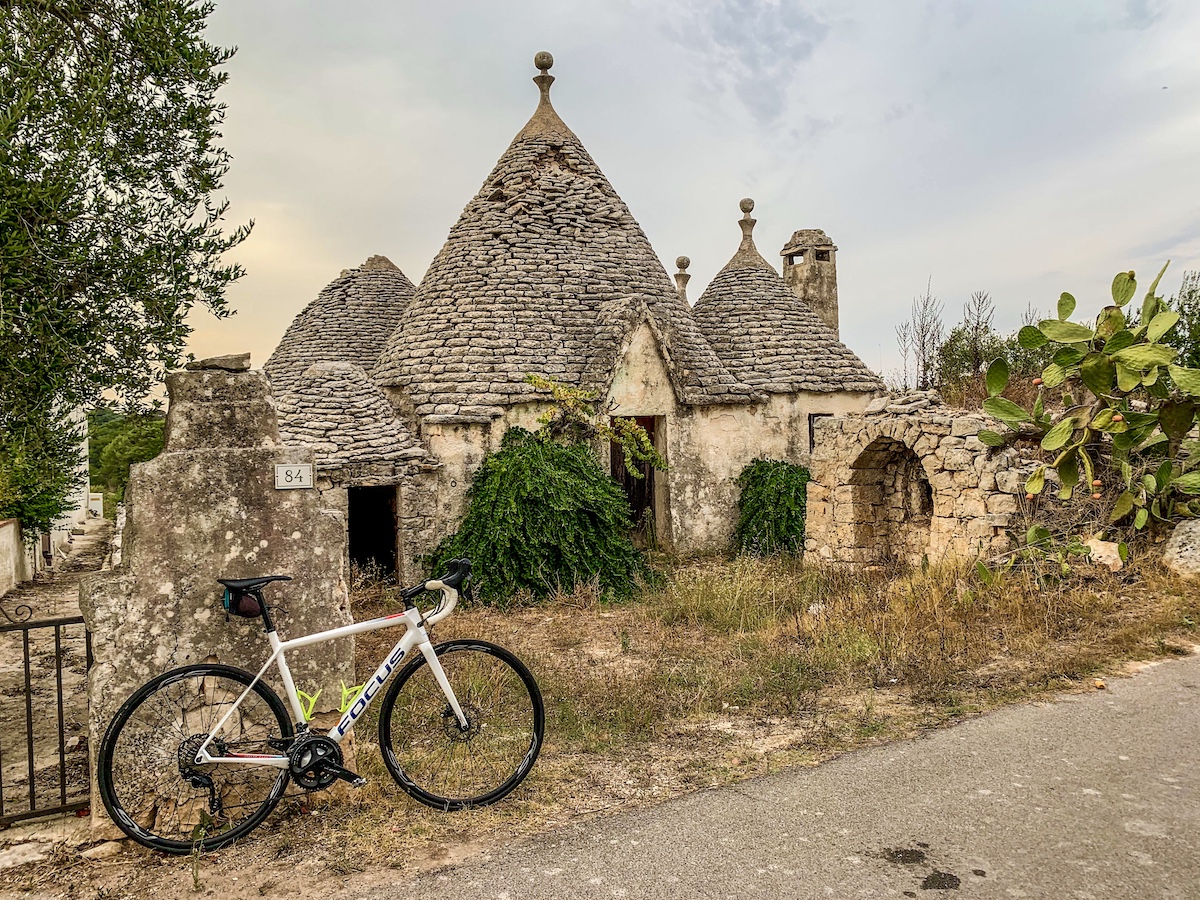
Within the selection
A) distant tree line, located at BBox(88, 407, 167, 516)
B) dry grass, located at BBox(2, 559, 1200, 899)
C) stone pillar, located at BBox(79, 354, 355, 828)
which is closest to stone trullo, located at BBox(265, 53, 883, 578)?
dry grass, located at BBox(2, 559, 1200, 899)

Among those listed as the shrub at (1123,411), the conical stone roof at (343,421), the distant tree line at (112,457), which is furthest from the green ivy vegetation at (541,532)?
the distant tree line at (112,457)

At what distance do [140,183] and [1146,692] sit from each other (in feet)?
26.3

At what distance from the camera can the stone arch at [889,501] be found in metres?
11.0

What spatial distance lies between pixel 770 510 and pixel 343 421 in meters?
6.68

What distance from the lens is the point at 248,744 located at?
413cm

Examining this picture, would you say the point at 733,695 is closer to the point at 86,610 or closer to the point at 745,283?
the point at 86,610

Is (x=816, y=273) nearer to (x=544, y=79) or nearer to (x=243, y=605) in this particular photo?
(x=544, y=79)

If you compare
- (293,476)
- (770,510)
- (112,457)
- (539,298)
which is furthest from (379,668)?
(112,457)

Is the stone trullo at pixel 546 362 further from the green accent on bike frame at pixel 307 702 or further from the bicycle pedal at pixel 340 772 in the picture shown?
the bicycle pedal at pixel 340 772

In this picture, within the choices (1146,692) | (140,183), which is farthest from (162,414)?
(1146,692)

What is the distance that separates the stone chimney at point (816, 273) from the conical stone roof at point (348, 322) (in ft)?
27.6

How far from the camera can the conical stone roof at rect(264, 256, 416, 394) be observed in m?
15.0

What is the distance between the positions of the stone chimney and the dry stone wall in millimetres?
6394

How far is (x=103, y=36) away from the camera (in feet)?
18.7
